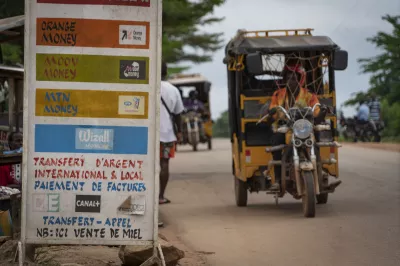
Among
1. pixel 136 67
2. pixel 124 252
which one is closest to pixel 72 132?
pixel 136 67

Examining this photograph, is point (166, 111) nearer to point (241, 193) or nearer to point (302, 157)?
point (241, 193)

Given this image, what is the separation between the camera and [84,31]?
7.03 metres

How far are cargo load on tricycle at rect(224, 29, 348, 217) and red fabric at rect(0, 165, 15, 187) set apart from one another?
137 inches

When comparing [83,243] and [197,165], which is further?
[197,165]

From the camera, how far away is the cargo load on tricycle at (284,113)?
11414mm

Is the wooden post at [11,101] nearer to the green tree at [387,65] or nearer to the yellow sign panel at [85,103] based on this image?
the yellow sign panel at [85,103]

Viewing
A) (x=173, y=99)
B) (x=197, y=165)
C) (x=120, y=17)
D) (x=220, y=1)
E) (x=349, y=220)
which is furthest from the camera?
(x=197, y=165)

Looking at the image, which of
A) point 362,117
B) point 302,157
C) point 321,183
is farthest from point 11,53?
point 362,117

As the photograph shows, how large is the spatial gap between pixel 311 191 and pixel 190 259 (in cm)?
286

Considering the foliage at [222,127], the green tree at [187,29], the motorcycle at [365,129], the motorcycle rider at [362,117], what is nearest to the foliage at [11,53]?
the green tree at [187,29]

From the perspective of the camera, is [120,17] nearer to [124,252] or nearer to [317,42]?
[124,252]

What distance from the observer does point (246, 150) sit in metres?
12.5

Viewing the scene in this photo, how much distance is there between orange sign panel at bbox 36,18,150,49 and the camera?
702 centimetres

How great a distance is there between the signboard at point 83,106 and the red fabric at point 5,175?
2.67 metres
